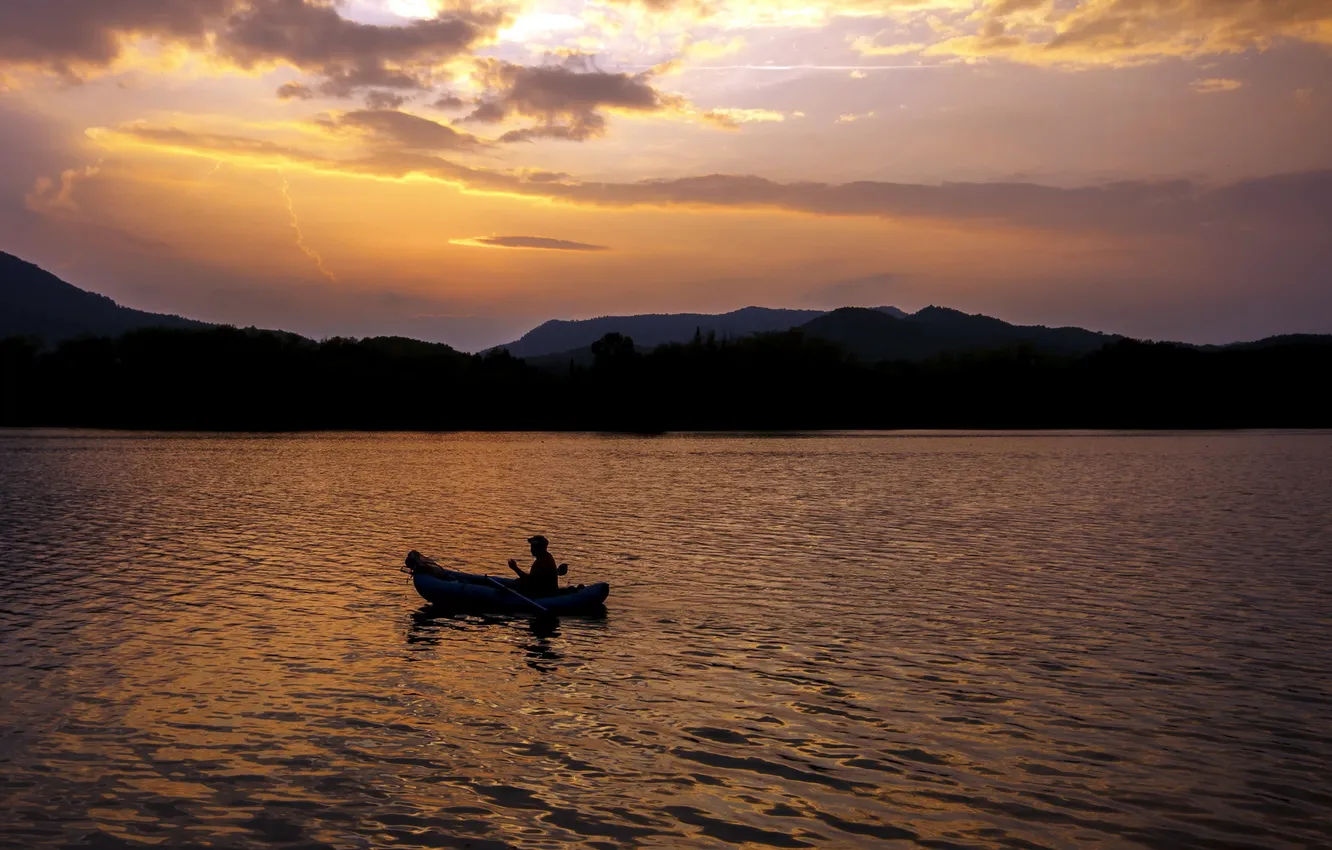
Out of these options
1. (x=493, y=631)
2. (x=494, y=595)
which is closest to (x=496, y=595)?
(x=494, y=595)

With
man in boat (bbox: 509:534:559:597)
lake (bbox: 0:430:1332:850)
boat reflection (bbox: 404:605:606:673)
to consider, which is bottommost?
boat reflection (bbox: 404:605:606:673)

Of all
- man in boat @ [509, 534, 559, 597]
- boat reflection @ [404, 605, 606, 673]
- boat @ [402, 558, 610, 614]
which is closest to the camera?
boat reflection @ [404, 605, 606, 673]

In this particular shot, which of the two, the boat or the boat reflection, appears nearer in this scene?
the boat reflection

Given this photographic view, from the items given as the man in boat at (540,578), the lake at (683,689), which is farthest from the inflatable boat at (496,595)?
the lake at (683,689)

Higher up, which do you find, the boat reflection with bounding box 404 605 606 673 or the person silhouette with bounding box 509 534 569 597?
the person silhouette with bounding box 509 534 569 597

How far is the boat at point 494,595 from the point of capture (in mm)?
27094

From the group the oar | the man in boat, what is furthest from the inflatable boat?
the man in boat

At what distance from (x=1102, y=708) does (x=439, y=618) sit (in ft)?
54.6

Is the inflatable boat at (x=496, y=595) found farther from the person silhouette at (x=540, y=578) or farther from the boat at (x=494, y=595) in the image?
the person silhouette at (x=540, y=578)

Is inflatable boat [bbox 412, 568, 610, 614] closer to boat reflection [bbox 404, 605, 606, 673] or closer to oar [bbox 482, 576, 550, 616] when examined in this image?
oar [bbox 482, 576, 550, 616]

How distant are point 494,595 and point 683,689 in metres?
9.68

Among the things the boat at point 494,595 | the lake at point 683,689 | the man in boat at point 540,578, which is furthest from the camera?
the man in boat at point 540,578

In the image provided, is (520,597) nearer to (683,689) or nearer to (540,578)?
(540,578)

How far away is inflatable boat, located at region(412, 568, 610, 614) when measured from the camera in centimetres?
2709
